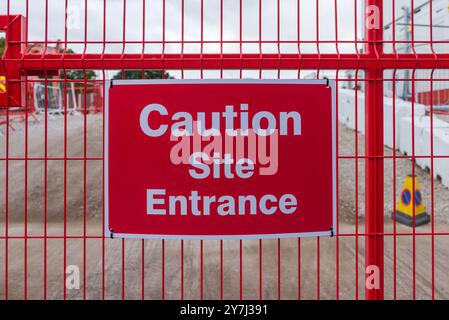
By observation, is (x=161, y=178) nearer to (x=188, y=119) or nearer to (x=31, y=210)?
(x=188, y=119)

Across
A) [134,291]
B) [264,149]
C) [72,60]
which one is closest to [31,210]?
[134,291]

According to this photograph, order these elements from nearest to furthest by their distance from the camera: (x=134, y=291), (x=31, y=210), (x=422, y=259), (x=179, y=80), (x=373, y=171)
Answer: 1. (x=179, y=80)
2. (x=373, y=171)
3. (x=134, y=291)
4. (x=422, y=259)
5. (x=31, y=210)

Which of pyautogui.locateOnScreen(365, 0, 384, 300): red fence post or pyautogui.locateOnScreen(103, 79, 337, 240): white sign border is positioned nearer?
pyautogui.locateOnScreen(103, 79, 337, 240): white sign border

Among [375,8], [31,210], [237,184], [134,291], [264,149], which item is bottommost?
[134,291]

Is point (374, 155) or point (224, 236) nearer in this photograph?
point (224, 236)

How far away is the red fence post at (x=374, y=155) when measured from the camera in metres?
2.41

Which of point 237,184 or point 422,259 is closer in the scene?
point 237,184

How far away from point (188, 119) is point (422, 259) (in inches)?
184

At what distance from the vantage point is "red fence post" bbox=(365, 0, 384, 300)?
241 cm

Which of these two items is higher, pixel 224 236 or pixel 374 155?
pixel 374 155

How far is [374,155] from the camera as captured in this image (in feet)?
8.02

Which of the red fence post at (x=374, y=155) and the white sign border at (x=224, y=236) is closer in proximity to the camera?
the white sign border at (x=224, y=236)
